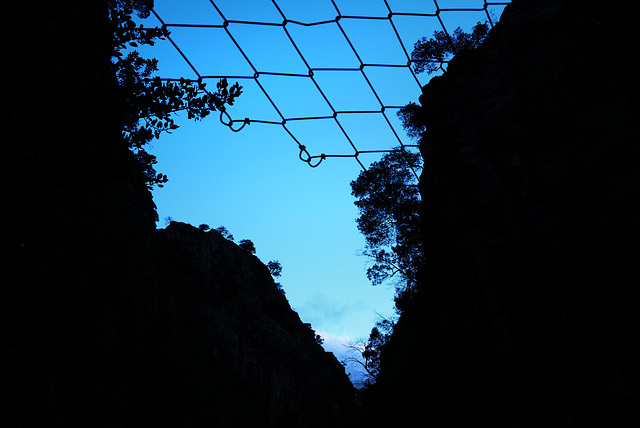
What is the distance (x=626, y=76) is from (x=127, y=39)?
4.84m

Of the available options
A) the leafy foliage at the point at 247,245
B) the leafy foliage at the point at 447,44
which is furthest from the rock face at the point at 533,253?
the leafy foliage at the point at 247,245

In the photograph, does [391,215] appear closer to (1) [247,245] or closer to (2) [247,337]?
(2) [247,337]

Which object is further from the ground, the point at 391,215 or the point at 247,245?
the point at 247,245

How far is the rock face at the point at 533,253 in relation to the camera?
8258mm

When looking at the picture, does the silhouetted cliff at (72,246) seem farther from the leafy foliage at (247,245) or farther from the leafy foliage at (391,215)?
the leafy foliage at (247,245)

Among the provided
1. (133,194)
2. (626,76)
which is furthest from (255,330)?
(626,76)

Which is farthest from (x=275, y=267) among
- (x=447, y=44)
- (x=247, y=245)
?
(x=447, y=44)

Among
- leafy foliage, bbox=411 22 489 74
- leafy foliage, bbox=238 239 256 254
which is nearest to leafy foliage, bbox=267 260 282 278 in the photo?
leafy foliage, bbox=238 239 256 254

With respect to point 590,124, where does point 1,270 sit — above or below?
below

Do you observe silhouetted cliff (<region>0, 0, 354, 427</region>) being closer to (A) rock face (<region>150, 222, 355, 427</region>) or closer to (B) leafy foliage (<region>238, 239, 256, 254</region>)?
(A) rock face (<region>150, 222, 355, 427</region>)

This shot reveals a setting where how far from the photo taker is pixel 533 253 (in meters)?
10.2

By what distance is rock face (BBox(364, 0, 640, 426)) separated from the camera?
826cm

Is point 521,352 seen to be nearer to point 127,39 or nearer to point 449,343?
point 449,343

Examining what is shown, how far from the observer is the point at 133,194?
74.6 feet
